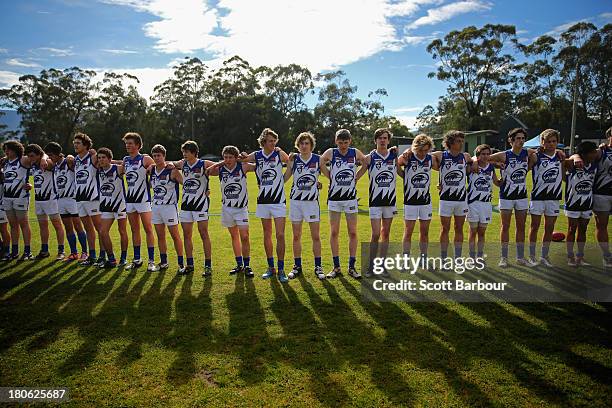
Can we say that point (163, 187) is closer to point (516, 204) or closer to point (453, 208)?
point (453, 208)

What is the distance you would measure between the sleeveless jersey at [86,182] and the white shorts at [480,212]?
7047 millimetres

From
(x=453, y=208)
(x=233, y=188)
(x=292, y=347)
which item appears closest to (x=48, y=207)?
(x=233, y=188)

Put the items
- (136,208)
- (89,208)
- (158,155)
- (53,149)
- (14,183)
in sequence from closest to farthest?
(158,155), (136,208), (89,208), (53,149), (14,183)

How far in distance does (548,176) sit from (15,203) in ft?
33.5

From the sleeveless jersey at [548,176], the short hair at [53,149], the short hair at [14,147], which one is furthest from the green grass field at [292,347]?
the short hair at [14,147]

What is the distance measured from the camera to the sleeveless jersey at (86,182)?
7.61 m

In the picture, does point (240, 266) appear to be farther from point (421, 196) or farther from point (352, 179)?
point (421, 196)

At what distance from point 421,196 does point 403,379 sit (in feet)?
11.9

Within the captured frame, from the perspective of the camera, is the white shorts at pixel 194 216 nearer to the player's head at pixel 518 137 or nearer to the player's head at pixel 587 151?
the player's head at pixel 518 137

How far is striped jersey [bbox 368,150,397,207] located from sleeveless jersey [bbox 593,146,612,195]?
3.40m

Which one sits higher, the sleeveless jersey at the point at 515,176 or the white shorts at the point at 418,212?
the sleeveless jersey at the point at 515,176

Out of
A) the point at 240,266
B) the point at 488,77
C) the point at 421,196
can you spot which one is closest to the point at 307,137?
the point at 421,196

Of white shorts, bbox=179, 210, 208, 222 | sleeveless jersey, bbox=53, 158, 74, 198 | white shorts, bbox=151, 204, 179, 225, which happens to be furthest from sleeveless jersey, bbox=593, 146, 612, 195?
sleeveless jersey, bbox=53, 158, 74, 198

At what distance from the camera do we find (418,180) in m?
6.73
